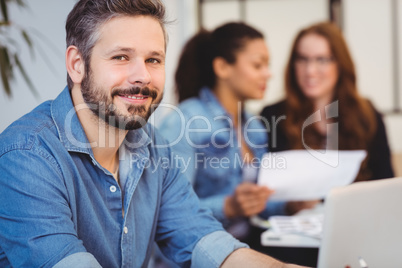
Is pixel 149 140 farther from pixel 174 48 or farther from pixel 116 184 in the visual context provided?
pixel 174 48

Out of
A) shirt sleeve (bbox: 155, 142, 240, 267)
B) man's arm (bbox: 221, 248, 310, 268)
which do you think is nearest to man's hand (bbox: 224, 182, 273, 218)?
shirt sleeve (bbox: 155, 142, 240, 267)

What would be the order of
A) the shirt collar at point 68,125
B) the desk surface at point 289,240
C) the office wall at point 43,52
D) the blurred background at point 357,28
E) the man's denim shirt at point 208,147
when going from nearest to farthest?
1. the shirt collar at point 68,125
2. the desk surface at point 289,240
3. the man's denim shirt at point 208,147
4. the office wall at point 43,52
5. the blurred background at point 357,28

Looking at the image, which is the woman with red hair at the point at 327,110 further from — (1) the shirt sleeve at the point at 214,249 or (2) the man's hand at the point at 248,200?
(1) the shirt sleeve at the point at 214,249

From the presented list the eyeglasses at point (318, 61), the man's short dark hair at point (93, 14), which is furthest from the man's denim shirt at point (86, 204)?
the eyeglasses at point (318, 61)

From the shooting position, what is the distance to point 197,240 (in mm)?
1384

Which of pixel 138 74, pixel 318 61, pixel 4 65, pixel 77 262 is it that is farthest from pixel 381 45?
pixel 77 262

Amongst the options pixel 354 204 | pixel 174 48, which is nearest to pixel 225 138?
pixel 354 204

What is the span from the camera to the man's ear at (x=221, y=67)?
96.6 inches

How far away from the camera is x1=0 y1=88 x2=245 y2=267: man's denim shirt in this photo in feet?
3.36

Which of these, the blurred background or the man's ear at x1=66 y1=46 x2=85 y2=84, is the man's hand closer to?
the man's ear at x1=66 y1=46 x2=85 y2=84

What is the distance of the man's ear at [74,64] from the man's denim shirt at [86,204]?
47 millimetres

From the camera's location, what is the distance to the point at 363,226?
1022mm

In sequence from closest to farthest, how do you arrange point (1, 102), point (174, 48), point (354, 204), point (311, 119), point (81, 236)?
point (354, 204) → point (81, 236) → point (1, 102) → point (311, 119) → point (174, 48)

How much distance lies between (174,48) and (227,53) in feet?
5.69
